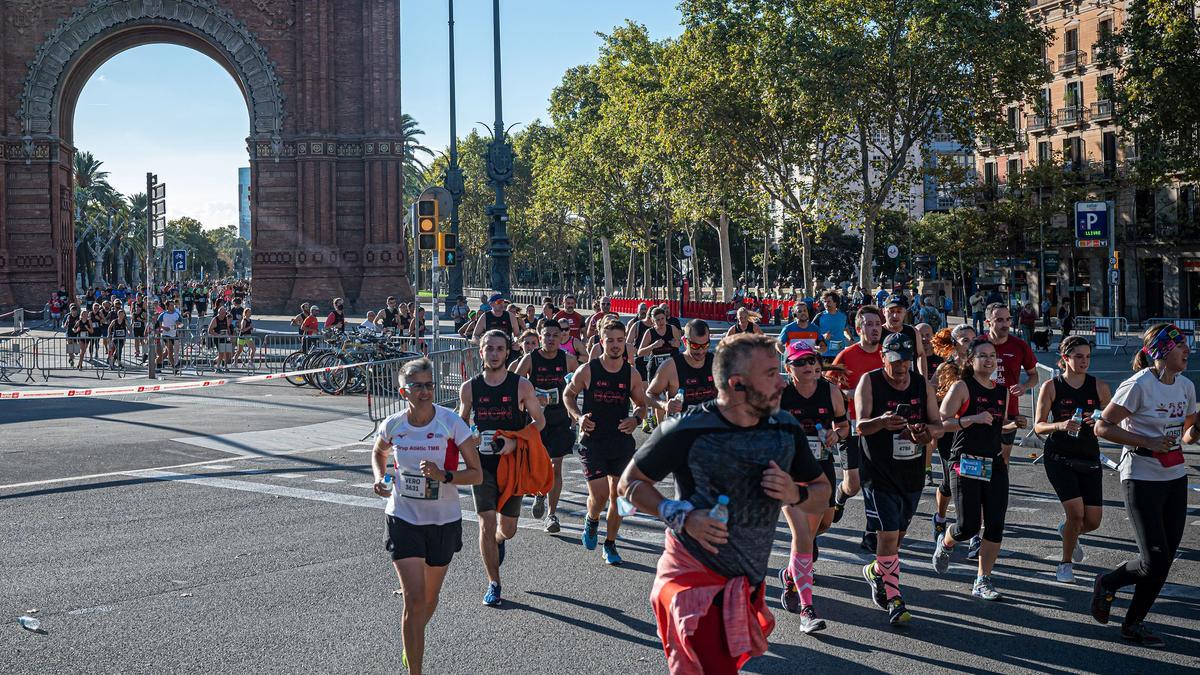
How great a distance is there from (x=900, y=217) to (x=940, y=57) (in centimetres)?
4171

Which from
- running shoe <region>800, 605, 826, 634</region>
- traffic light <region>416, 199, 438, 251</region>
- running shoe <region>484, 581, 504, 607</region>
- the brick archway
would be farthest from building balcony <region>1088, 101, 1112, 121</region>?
running shoe <region>484, 581, 504, 607</region>

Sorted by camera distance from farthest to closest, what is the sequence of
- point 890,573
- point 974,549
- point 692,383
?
point 692,383 < point 974,549 < point 890,573

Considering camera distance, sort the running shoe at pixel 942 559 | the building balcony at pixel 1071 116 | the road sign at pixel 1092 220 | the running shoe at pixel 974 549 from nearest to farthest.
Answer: the running shoe at pixel 942 559
the running shoe at pixel 974 549
the road sign at pixel 1092 220
the building balcony at pixel 1071 116

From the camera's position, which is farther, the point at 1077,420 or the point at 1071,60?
the point at 1071,60

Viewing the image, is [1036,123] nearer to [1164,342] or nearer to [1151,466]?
[1164,342]

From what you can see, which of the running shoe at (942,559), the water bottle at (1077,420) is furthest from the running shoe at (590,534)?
the water bottle at (1077,420)

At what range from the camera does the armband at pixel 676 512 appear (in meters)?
4.34

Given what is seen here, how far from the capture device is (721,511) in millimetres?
4281

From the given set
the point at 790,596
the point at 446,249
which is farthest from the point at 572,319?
the point at 790,596

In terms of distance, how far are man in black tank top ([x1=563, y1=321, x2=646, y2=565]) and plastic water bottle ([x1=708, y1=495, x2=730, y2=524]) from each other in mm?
4632

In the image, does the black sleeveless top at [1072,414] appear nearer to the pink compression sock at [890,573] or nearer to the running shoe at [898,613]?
the pink compression sock at [890,573]

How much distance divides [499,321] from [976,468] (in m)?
10.9

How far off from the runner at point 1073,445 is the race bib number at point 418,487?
4354mm

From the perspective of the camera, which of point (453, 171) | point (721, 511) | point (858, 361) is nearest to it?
point (721, 511)
